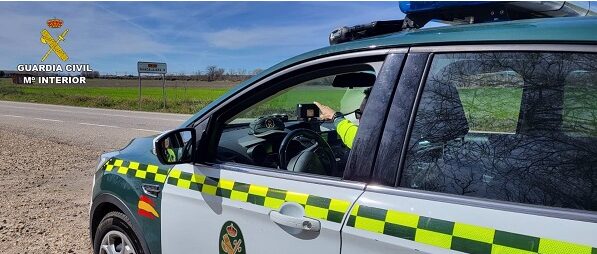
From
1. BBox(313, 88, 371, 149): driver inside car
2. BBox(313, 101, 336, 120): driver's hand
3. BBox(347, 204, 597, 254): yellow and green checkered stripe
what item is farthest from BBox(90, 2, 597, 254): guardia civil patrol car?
BBox(313, 101, 336, 120): driver's hand

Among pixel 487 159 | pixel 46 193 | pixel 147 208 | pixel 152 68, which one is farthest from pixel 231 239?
pixel 152 68

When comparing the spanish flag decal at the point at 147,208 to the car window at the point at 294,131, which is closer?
the car window at the point at 294,131

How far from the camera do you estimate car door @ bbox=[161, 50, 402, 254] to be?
5.39 feet

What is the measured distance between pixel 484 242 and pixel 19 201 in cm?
534

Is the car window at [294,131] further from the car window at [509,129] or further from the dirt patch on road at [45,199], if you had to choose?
the dirt patch on road at [45,199]

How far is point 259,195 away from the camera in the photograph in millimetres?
1884

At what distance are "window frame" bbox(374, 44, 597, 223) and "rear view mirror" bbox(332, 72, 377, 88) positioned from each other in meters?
0.27

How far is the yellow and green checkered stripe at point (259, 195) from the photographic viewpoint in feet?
5.36

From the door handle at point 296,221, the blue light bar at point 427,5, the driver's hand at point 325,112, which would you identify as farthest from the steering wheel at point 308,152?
the blue light bar at point 427,5

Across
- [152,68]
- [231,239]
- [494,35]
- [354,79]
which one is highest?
[152,68]

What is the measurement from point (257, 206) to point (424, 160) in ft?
2.24

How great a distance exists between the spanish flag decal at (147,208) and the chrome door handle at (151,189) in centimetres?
3

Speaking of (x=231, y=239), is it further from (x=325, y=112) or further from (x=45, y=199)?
(x=45, y=199)

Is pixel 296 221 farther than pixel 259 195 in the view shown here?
No
